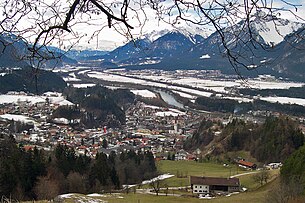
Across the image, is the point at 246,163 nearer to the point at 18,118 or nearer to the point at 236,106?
the point at 18,118

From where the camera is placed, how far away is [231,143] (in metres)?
47.3

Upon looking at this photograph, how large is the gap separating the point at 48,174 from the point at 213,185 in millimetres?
11105

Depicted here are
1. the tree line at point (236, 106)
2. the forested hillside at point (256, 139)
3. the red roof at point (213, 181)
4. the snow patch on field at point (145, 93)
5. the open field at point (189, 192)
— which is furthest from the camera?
the snow patch on field at point (145, 93)

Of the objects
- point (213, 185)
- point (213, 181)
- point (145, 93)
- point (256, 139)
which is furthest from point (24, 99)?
point (213, 185)

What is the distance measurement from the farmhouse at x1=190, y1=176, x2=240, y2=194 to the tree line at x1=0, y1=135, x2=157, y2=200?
506 cm

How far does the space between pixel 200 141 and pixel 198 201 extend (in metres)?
32.6

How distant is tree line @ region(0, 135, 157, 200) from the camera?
18797mm

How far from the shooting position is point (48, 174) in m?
21.7

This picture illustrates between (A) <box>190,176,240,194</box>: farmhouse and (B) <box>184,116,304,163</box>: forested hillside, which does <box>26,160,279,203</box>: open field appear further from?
(B) <box>184,116,304,163</box>: forested hillside

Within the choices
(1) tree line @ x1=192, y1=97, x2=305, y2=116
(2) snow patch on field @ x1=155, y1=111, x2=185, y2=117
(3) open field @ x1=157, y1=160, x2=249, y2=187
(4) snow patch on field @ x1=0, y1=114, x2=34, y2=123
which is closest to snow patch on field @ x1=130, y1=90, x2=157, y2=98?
(1) tree line @ x1=192, y1=97, x2=305, y2=116

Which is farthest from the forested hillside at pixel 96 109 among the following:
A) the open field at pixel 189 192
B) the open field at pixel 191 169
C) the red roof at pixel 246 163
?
the red roof at pixel 246 163

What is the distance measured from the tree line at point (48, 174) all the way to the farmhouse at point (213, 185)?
506cm

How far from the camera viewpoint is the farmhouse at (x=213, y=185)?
26359mm

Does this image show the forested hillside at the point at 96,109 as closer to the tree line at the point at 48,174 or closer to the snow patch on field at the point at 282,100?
the snow patch on field at the point at 282,100
